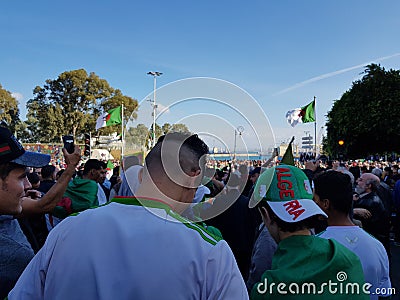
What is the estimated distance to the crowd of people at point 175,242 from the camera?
1.18 meters

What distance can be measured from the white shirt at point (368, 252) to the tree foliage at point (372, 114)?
2545 cm

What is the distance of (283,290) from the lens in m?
1.64

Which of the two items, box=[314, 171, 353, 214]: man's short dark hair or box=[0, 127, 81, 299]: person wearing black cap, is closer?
box=[0, 127, 81, 299]: person wearing black cap

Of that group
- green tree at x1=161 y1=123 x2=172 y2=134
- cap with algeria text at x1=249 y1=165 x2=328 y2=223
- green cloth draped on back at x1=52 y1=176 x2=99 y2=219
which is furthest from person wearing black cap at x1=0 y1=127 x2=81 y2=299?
green cloth draped on back at x1=52 y1=176 x2=99 y2=219

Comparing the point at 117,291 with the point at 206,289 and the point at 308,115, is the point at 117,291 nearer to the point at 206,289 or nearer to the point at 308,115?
the point at 206,289

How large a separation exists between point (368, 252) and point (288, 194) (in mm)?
704

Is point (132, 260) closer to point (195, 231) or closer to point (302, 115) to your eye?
point (195, 231)

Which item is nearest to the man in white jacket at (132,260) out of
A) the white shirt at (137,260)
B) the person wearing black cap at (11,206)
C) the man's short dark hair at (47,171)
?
the white shirt at (137,260)

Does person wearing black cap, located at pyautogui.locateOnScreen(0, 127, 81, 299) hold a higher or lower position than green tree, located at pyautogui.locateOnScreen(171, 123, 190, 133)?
lower

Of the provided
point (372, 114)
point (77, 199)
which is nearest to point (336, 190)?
point (77, 199)

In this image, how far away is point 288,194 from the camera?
2.01 metres

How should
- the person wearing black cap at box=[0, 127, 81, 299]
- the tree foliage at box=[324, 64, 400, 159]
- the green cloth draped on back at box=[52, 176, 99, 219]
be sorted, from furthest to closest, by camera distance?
the tree foliage at box=[324, 64, 400, 159] → the green cloth draped on back at box=[52, 176, 99, 219] → the person wearing black cap at box=[0, 127, 81, 299]

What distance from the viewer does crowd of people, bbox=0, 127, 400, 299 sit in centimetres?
118

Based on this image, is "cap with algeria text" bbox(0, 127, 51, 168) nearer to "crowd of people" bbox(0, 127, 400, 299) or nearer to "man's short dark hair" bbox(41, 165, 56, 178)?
"crowd of people" bbox(0, 127, 400, 299)
